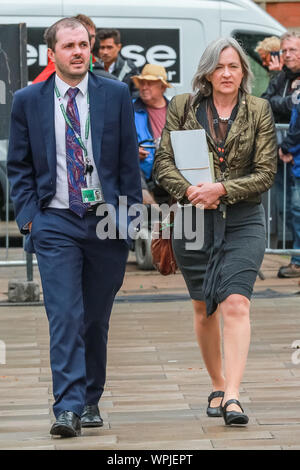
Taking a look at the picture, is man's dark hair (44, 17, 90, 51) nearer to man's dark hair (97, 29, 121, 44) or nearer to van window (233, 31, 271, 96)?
man's dark hair (97, 29, 121, 44)

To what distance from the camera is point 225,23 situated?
14109 millimetres

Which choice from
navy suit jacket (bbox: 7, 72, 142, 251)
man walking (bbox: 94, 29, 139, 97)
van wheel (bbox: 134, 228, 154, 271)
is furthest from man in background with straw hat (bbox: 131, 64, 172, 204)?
navy suit jacket (bbox: 7, 72, 142, 251)

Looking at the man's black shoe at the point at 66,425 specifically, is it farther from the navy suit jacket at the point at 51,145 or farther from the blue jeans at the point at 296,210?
the blue jeans at the point at 296,210

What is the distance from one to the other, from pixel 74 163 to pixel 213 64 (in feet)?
2.91

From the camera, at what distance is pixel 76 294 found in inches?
232

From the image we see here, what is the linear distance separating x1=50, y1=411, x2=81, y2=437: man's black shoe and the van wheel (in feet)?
20.5

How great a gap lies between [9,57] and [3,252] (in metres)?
2.48

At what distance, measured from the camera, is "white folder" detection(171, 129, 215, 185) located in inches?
244

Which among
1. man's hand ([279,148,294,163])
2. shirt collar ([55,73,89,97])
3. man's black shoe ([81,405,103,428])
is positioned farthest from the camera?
man's hand ([279,148,294,163])

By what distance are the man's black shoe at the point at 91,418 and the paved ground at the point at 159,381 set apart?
74mm

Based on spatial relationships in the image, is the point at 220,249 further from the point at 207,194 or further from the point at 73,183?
the point at 73,183

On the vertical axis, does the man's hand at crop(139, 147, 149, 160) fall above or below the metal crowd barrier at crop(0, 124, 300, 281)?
above

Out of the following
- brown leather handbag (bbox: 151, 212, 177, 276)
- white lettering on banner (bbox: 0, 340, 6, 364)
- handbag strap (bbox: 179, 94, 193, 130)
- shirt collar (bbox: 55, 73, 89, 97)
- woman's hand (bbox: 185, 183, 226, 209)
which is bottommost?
white lettering on banner (bbox: 0, 340, 6, 364)

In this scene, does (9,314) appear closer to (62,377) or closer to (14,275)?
(14,275)
